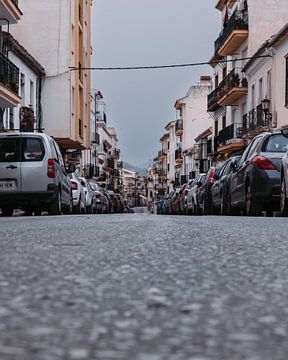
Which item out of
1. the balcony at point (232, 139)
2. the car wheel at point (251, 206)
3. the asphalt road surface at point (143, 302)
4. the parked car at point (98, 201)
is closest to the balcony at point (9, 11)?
the parked car at point (98, 201)

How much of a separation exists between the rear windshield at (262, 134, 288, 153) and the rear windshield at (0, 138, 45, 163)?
16.8 ft

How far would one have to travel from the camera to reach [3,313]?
216 cm

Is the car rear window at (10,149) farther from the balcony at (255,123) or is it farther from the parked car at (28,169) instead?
the balcony at (255,123)

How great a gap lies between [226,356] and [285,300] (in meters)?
0.86

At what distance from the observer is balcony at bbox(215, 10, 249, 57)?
34969mm

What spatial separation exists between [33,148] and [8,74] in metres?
9.19

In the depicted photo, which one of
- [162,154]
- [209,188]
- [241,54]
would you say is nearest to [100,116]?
[162,154]

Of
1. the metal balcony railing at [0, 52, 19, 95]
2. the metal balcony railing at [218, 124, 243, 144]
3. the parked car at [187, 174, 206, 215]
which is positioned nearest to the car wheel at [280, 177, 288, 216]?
the parked car at [187, 174, 206, 215]

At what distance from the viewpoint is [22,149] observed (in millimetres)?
14523

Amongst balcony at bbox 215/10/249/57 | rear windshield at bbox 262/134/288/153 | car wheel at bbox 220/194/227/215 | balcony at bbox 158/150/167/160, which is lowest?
car wheel at bbox 220/194/227/215

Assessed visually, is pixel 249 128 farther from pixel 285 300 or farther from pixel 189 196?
pixel 285 300

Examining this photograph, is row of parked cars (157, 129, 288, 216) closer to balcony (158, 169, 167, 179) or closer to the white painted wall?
the white painted wall

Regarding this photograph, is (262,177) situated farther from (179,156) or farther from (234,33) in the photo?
(179,156)

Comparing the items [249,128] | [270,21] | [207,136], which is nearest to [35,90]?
[249,128]
